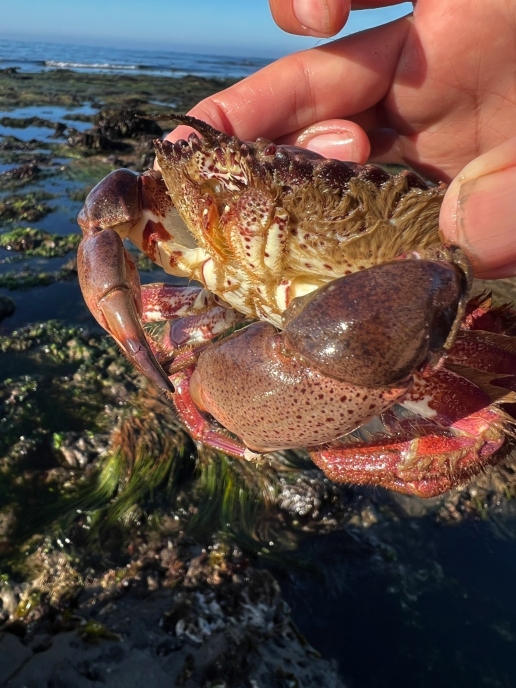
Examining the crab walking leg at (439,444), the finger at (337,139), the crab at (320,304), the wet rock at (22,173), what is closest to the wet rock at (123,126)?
the wet rock at (22,173)

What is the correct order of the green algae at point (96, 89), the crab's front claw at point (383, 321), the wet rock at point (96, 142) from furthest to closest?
the green algae at point (96, 89), the wet rock at point (96, 142), the crab's front claw at point (383, 321)

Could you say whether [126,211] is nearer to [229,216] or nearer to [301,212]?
[229,216]

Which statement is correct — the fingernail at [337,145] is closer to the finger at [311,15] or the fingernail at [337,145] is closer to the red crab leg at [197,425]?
the finger at [311,15]

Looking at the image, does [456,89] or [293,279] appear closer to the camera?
[293,279]

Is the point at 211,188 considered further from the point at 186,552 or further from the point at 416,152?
the point at 186,552

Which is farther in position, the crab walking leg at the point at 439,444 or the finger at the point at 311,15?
the finger at the point at 311,15

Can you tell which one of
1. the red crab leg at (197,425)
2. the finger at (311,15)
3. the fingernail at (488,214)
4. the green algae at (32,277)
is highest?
the finger at (311,15)

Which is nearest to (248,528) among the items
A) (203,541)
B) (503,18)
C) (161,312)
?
(203,541)

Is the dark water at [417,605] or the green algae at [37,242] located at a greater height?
the green algae at [37,242]
